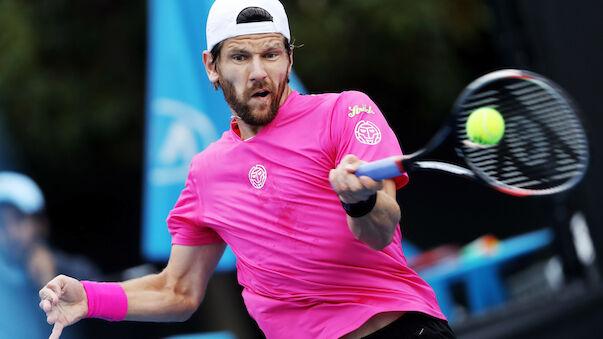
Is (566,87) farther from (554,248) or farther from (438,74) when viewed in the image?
(438,74)

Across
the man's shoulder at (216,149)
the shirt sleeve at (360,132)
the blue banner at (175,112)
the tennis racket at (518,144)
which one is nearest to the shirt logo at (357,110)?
the shirt sleeve at (360,132)

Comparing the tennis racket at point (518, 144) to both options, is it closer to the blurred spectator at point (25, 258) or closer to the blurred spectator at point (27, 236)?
the blurred spectator at point (25, 258)

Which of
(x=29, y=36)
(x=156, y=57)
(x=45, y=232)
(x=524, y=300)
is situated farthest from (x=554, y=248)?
(x=29, y=36)

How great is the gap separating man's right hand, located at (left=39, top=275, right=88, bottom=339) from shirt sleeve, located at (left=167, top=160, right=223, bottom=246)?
15.1 inches

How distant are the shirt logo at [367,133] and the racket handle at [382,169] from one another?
0.56 feet

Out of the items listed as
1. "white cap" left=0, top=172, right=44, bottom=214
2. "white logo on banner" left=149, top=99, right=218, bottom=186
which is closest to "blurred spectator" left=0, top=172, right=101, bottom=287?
"white cap" left=0, top=172, right=44, bottom=214

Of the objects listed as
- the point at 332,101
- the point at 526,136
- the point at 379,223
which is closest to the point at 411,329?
the point at 379,223

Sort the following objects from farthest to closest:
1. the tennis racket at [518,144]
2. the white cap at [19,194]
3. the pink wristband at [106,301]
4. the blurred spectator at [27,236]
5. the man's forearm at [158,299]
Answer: the white cap at [19,194] → the blurred spectator at [27,236] → the man's forearm at [158,299] → the pink wristband at [106,301] → the tennis racket at [518,144]

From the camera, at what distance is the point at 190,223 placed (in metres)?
2.91

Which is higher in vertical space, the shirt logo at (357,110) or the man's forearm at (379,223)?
the shirt logo at (357,110)

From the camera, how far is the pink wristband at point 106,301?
2.72 metres

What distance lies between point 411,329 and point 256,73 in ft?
2.93

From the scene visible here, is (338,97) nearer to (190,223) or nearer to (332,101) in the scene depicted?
(332,101)

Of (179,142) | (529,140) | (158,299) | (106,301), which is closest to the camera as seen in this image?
(106,301)
